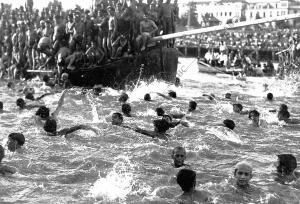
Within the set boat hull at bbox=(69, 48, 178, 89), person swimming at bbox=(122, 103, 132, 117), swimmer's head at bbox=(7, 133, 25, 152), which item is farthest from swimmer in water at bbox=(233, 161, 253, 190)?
boat hull at bbox=(69, 48, 178, 89)

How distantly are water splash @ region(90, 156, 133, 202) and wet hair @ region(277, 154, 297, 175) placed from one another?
214 cm

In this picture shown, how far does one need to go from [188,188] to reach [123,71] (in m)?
12.1

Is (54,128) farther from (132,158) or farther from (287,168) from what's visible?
(287,168)

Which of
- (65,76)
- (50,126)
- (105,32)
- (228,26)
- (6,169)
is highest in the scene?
(228,26)

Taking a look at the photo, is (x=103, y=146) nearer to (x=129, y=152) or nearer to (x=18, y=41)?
(x=129, y=152)

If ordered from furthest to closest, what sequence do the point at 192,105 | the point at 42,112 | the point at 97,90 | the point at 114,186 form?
the point at 97,90 < the point at 192,105 < the point at 42,112 < the point at 114,186

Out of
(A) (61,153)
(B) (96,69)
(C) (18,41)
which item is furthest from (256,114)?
(C) (18,41)

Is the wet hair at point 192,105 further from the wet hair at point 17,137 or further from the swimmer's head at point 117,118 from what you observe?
the wet hair at point 17,137

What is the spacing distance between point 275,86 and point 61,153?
14659mm

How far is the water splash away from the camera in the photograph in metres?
7.02

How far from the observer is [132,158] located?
360 inches

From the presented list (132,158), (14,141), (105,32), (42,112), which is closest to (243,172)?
(132,158)

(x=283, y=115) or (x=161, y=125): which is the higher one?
(x=161, y=125)

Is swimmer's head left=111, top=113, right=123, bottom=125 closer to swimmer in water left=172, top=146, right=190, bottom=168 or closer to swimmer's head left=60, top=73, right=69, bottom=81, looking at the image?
swimmer in water left=172, top=146, right=190, bottom=168
